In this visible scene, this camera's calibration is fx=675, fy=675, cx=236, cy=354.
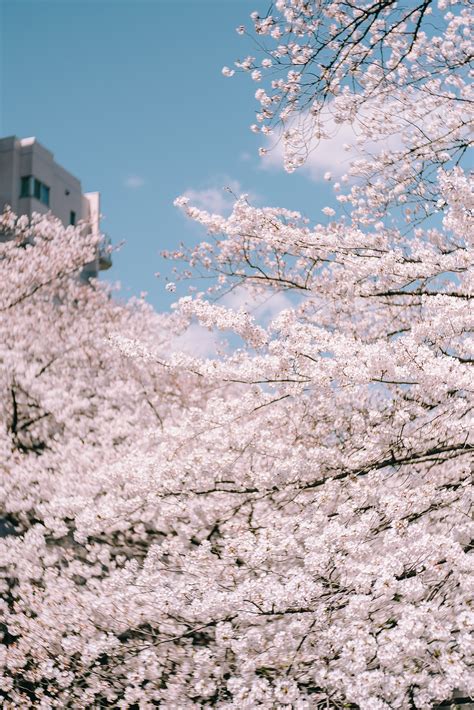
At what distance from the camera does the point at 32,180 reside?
2727 centimetres

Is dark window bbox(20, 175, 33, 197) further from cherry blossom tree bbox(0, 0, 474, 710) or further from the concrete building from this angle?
cherry blossom tree bbox(0, 0, 474, 710)

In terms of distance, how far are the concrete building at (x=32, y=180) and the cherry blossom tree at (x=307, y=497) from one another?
20391 millimetres

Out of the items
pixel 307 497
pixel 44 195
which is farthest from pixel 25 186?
pixel 307 497

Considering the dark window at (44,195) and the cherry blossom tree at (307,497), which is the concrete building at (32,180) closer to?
the dark window at (44,195)

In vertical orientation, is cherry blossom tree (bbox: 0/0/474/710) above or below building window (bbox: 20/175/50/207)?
below

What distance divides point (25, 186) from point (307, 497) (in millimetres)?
25455

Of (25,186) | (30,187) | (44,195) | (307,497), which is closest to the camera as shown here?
(307,497)

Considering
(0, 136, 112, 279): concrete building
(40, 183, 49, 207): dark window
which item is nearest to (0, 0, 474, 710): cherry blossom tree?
(0, 136, 112, 279): concrete building

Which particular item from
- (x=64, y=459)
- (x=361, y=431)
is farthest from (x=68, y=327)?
(x=361, y=431)

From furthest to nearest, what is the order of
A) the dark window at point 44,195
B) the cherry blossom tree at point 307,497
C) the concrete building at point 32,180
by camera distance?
the dark window at point 44,195, the concrete building at point 32,180, the cherry blossom tree at point 307,497

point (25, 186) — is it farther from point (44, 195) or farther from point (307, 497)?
point (307, 497)

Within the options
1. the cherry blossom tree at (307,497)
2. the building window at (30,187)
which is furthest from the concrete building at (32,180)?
the cherry blossom tree at (307,497)

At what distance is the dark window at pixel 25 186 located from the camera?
27281 millimetres

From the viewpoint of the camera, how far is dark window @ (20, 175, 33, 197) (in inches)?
1074
